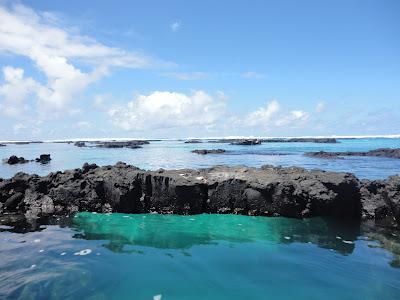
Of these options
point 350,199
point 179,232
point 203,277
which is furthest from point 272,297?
point 350,199

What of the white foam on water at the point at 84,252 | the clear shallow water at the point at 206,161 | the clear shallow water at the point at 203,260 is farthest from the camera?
the clear shallow water at the point at 206,161

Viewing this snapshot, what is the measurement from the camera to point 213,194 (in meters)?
15.9

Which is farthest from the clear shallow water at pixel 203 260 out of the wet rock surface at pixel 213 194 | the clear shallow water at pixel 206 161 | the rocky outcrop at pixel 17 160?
the rocky outcrop at pixel 17 160

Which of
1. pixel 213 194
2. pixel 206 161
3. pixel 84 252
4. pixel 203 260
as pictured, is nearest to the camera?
pixel 203 260

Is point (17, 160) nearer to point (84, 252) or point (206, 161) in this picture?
point (206, 161)

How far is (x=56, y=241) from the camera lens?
481 inches

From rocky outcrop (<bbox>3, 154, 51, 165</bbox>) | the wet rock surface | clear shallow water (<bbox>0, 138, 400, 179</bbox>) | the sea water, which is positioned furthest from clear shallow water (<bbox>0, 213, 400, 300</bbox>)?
rocky outcrop (<bbox>3, 154, 51, 165</bbox>)

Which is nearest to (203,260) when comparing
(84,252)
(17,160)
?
(84,252)

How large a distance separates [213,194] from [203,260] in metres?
5.60

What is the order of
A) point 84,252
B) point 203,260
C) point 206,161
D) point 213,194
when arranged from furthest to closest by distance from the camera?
point 206,161
point 213,194
point 84,252
point 203,260

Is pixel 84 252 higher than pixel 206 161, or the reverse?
pixel 206 161

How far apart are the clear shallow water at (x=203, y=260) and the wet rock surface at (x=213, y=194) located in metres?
0.91

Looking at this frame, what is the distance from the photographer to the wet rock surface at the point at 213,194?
14805 millimetres

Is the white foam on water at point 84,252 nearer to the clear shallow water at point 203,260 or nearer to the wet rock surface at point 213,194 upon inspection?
the clear shallow water at point 203,260
